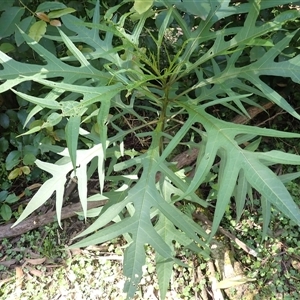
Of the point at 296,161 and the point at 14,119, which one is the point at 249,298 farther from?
the point at 14,119

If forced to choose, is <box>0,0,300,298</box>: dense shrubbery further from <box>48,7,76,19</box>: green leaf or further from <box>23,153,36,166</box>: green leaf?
<box>23,153,36,166</box>: green leaf

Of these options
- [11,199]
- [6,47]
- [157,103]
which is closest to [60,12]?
[6,47]

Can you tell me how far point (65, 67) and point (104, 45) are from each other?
0.18 metres

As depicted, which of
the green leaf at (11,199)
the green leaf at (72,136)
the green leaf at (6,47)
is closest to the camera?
the green leaf at (72,136)

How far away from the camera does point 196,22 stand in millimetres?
1583

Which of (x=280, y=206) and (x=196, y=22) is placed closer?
(x=280, y=206)

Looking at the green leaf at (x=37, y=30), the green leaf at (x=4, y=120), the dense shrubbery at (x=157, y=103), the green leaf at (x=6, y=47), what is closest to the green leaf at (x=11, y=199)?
the green leaf at (x=4, y=120)

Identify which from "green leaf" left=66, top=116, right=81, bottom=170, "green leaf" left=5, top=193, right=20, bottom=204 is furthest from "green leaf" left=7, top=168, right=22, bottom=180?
"green leaf" left=66, top=116, right=81, bottom=170

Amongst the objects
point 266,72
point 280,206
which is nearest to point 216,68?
point 266,72

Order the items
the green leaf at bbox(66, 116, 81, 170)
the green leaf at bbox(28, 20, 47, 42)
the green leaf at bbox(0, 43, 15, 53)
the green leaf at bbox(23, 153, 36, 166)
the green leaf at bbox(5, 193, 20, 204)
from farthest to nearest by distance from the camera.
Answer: the green leaf at bbox(5, 193, 20, 204) → the green leaf at bbox(23, 153, 36, 166) → the green leaf at bbox(0, 43, 15, 53) → the green leaf at bbox(28, 20, 47, 42) → the green leaf at bbox(66, 116, 81, 170)

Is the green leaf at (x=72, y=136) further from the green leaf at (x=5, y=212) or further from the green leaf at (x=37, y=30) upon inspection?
the green leaf at (x=5, y=212)

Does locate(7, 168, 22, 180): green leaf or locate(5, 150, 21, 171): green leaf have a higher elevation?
locate(5, 150, 21, 171): green leaf

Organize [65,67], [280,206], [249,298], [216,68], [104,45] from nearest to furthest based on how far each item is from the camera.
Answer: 1. [280,206]
2. [65,67]
3. [104,45]
4. [216,68]
5. [249,298]

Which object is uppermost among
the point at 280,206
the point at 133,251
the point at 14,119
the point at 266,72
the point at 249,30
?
the point at 249,30
